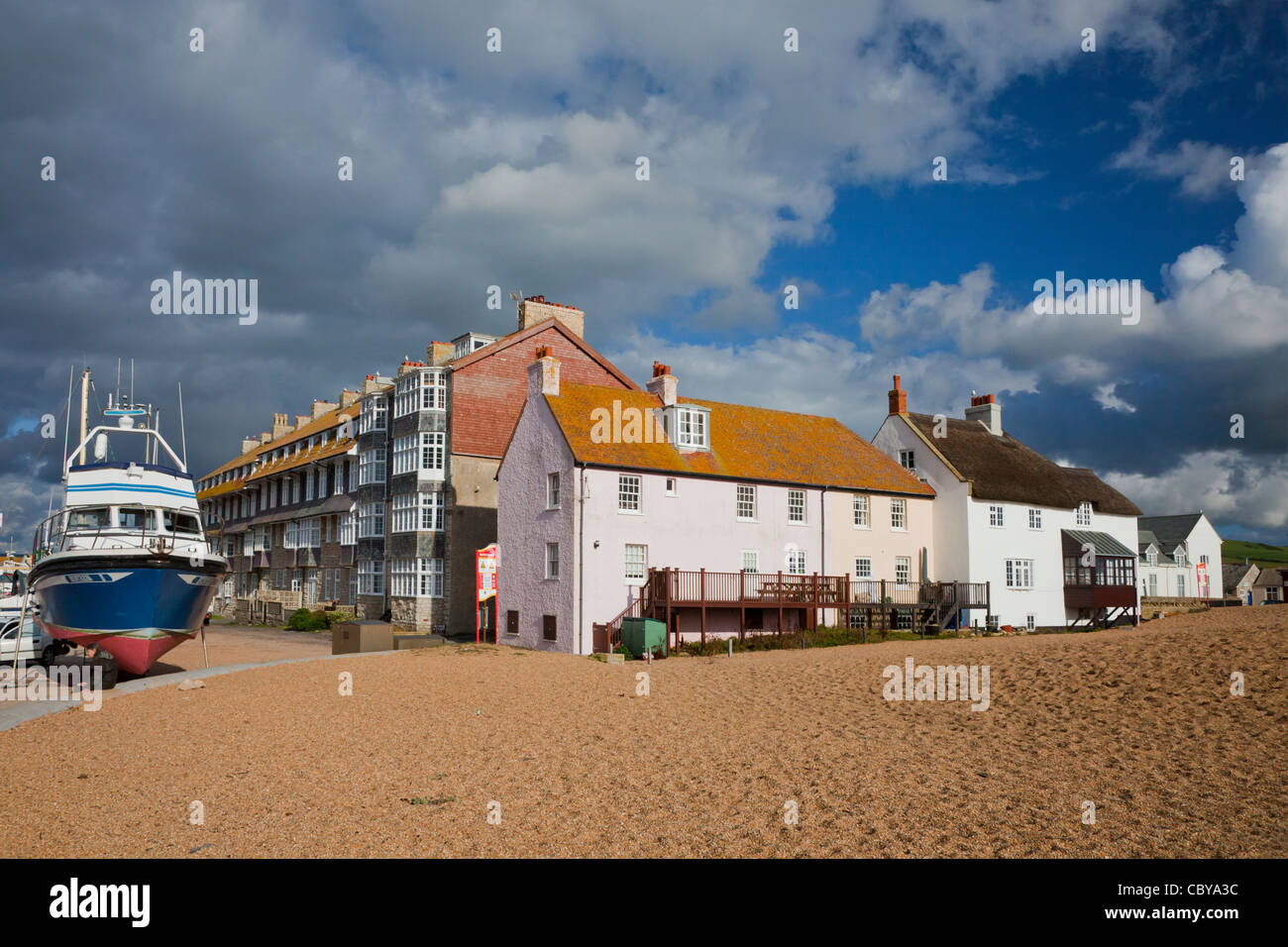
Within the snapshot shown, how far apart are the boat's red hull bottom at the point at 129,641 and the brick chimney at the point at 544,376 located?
14609 mm

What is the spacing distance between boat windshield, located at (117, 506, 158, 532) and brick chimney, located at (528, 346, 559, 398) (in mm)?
13282

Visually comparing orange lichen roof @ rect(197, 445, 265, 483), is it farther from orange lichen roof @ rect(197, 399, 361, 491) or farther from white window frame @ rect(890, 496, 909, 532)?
white window frame @ rect(890, 496, 909, 532)

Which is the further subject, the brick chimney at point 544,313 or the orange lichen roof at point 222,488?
the orange lichen roof at point 222,488

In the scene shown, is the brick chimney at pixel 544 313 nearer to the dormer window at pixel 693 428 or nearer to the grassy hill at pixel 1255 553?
the dormer window at pixel 693 428

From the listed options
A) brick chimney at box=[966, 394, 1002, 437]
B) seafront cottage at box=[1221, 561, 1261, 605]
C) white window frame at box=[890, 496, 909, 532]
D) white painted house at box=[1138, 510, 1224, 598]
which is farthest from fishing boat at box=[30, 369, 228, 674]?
seafront cottage at box=[1221, 561, 1261, 605]

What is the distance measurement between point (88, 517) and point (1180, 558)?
75.1 meters

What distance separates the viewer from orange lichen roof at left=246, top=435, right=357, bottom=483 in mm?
51625

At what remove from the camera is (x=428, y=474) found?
40844 mm

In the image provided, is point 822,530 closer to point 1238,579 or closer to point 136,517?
point 136,517

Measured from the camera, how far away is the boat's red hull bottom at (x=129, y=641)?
75.9 ft

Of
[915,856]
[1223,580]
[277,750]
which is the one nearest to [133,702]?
[277,750]

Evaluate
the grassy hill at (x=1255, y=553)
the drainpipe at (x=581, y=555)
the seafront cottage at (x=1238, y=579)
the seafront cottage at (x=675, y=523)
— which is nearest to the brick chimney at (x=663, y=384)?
the seafront cottage at (x=675, y=523)

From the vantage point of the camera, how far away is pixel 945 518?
39219 millimetres

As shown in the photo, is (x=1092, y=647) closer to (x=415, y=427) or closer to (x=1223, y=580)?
(x=415, y=427)
